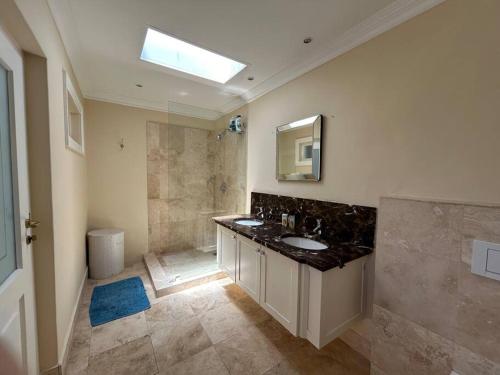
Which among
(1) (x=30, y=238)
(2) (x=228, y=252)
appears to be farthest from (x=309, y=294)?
(1) (x=30, y=238)

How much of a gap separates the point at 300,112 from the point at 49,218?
7.19ft

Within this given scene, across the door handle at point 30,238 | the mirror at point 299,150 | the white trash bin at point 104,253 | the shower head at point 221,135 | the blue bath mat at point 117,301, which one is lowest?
the blue bath mat at point 117,301

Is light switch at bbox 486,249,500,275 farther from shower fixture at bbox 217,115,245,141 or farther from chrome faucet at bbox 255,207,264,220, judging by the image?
shower fixture at bbox 217,115,245,141

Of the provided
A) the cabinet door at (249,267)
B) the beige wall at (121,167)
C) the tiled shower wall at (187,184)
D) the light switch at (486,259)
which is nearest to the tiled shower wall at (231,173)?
the tiled shower wall at (187,184)

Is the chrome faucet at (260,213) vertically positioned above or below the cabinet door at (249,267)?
above

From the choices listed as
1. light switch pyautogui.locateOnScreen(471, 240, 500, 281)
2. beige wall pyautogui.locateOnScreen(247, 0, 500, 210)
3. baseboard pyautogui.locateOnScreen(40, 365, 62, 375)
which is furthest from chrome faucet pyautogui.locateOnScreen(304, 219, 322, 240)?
baseboard pyautogui.locateOnScreen(40, 365, 62, 375)

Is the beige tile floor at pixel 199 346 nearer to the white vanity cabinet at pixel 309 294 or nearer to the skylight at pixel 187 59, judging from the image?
the white vanity cabinet at pixel 309 294

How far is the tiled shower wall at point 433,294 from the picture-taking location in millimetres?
1019

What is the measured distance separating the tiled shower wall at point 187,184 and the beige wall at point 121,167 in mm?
111

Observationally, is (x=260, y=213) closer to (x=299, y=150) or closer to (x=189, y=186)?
(x=299, y=150)

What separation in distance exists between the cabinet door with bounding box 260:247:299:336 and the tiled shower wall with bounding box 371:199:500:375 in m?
0.59

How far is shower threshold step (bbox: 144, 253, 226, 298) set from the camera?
7.63 feet

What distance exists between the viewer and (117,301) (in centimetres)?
220

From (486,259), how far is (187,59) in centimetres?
279
